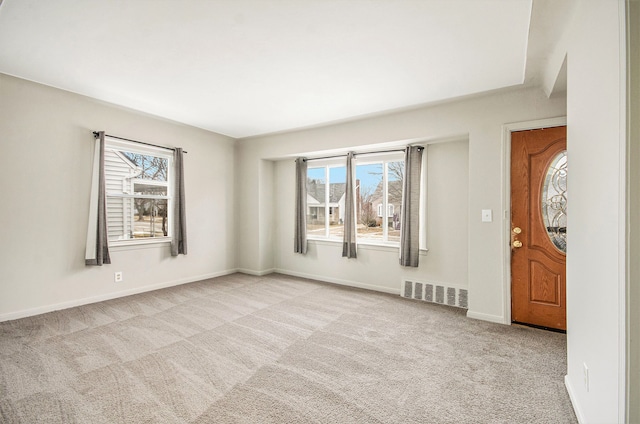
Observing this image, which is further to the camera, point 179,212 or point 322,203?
point 322,203

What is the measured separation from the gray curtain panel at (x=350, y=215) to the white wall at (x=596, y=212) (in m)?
2.97

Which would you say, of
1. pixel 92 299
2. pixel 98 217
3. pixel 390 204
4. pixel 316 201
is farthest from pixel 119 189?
pixel 390 204

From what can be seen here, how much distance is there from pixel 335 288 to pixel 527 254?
259 centimetres

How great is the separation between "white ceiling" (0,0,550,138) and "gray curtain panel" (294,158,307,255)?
64.9 inches

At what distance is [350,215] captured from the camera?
4730 mm

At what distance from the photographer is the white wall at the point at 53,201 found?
3158 mm

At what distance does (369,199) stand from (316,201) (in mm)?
1083

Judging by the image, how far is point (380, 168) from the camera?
4633mm

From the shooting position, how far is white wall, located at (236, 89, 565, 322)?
130 inches

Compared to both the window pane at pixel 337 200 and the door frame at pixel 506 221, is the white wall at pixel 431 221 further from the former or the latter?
the window pane at pixel 337 200

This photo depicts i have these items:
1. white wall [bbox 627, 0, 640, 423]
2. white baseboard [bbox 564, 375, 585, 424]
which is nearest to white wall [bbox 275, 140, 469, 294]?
white baseboard [bbox 564, 375, 585, 424]

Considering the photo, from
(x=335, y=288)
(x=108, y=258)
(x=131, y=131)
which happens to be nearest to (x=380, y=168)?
(x=335, y=288)

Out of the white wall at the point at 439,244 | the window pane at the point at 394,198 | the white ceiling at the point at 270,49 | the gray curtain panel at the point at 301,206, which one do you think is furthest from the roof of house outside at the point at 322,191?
the white ceiling at the point at 270,49

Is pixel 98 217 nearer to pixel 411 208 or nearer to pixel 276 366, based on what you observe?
pixel 276 366
